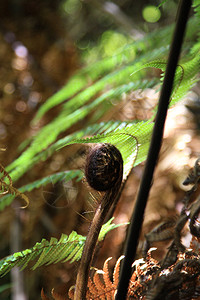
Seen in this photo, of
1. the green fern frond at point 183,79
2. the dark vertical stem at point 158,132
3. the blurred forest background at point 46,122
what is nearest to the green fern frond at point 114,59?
the blurred forest background at point 46,122

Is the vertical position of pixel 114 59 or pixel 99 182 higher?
pixel 114 59

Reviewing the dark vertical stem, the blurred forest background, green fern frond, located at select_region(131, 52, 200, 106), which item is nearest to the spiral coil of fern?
the dark vertical stem

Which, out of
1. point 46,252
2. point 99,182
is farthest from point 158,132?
point 46,252

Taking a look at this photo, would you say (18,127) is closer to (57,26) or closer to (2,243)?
(2,243)

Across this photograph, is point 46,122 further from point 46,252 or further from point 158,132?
point 158,132

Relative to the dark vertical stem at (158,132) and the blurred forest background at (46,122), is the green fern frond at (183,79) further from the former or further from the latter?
the blurred forest background at (46,122)

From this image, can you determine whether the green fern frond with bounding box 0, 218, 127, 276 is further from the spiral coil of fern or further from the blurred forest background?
the blurred forest background

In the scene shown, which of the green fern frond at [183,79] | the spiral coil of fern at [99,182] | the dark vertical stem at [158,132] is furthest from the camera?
the green fern frond at [183,79]
